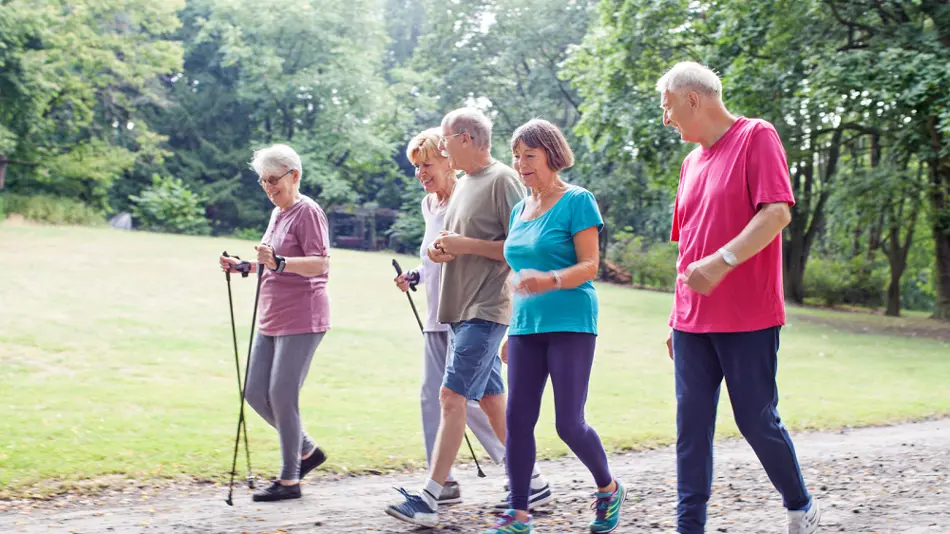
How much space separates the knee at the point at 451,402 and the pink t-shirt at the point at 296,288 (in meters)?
1.03

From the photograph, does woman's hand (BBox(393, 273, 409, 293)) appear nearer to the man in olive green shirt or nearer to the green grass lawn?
the man in olive green shirt

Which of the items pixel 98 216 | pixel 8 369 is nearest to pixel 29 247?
pixel 98 216

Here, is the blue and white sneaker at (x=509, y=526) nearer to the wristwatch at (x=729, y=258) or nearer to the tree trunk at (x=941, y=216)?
the wristwatch at (x=729, y=258)

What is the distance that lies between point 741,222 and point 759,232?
15 cm

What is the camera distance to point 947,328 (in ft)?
69.7

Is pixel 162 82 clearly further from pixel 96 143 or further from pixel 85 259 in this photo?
pixel 85 259

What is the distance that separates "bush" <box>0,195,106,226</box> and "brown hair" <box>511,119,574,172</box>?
29845 millimetres

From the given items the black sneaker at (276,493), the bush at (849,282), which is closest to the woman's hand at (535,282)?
the black sneaker at (276,493)

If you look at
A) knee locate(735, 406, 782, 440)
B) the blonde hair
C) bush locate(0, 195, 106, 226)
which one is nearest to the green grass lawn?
the blonde hair

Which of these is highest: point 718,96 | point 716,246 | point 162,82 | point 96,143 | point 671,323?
point 162,82

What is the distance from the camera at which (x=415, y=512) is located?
190 inches

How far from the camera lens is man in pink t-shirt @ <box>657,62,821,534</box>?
3.85 meters

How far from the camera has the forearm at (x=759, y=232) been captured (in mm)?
3775

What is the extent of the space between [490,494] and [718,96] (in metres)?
2.83
